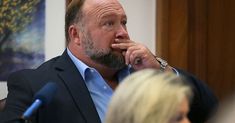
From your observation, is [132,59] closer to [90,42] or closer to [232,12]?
[90,42]

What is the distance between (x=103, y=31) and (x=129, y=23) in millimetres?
839

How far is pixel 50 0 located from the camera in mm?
2641

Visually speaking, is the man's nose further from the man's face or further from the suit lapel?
the suit lapel

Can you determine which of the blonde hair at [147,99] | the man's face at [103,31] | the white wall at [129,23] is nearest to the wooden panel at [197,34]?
the white wall at [129,23]

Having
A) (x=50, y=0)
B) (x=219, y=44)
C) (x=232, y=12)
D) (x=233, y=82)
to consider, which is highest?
(x=50, y=0)

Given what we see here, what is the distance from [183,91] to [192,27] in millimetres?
1761

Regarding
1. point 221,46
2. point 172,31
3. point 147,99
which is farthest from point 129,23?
point 147,99

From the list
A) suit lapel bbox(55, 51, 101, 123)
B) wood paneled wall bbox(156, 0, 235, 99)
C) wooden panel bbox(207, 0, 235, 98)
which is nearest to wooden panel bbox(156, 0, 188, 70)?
wood paneled wall bbox(156, 0, 235, 99)

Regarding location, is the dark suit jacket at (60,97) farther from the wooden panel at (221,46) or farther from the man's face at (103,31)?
the wooden panel at (221,46)

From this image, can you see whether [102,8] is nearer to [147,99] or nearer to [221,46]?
[147,99]

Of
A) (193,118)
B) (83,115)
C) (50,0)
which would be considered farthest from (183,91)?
(50,0)

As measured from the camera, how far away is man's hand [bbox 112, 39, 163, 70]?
1.89 meters

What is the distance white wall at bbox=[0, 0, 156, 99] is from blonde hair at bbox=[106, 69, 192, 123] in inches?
62.5

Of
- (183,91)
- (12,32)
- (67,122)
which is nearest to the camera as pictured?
(183,91)
